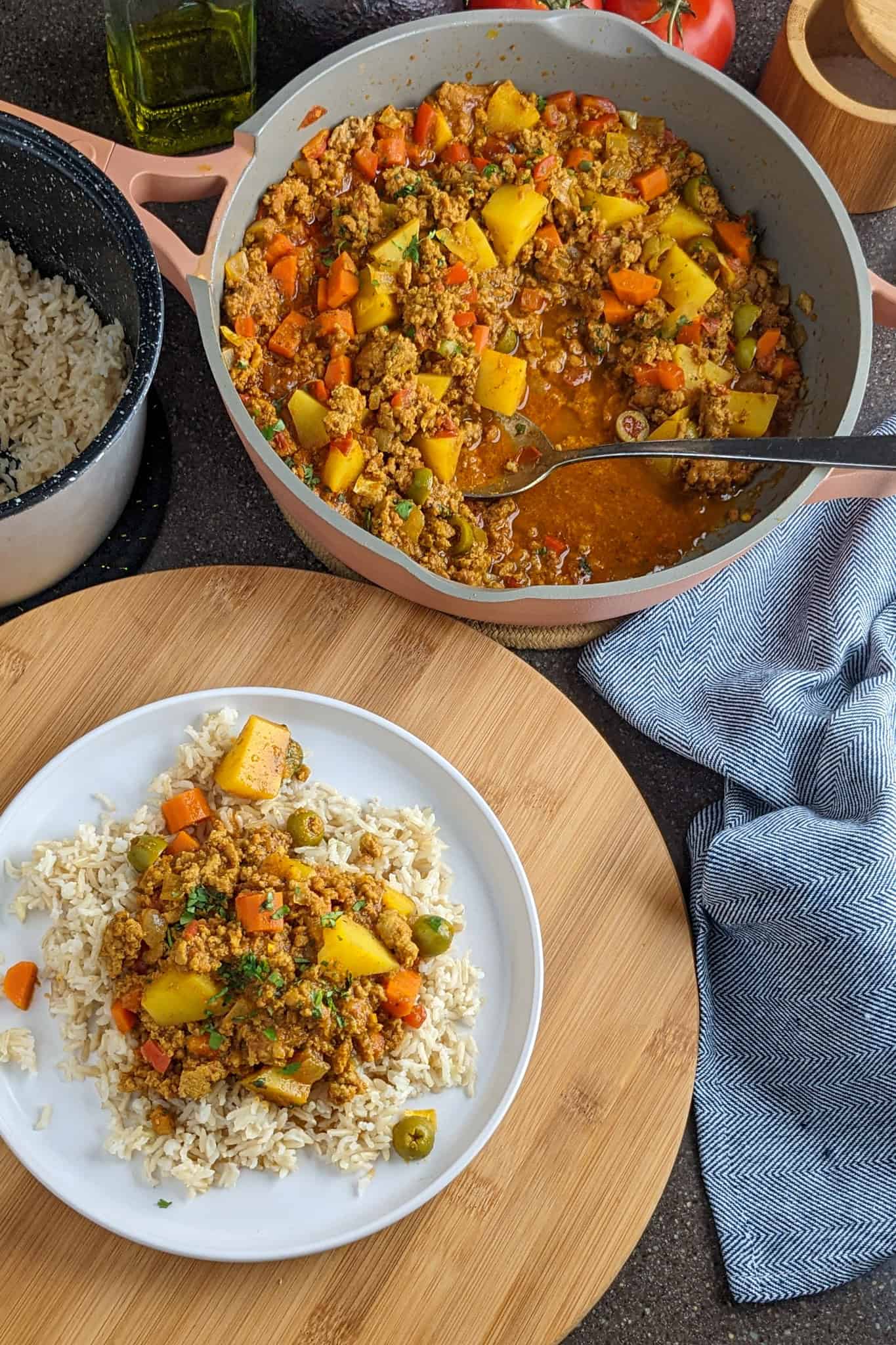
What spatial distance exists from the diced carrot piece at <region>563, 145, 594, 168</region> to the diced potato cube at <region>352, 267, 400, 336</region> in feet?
1.88

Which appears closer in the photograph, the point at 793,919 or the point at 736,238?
the point at 793,919

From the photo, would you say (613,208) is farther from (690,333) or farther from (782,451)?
(782,451)

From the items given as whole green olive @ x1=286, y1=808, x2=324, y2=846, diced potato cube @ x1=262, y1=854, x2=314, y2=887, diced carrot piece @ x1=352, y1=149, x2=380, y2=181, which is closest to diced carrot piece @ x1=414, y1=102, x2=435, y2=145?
diced carrot piece @ x1=352, y1=149, x2=380, y2=181

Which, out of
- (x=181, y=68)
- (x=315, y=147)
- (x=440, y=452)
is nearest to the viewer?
(x=440, y=452)

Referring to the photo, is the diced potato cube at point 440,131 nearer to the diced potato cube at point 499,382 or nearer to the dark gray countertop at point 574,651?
the dark gray countertop at point 574,651

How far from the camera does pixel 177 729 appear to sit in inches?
106

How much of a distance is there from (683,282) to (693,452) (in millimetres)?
516

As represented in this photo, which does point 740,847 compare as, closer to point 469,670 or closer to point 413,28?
point 469,670

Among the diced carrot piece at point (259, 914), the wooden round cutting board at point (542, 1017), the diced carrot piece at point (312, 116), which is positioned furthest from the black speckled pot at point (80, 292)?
the diced carrot piece at point (259, 914)

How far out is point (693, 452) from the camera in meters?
2.73

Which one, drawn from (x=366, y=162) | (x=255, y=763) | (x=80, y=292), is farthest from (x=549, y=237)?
(x=255, y=763)

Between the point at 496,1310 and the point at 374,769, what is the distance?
1.11 m

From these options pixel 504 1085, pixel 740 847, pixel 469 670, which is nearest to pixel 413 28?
pixel 469 670

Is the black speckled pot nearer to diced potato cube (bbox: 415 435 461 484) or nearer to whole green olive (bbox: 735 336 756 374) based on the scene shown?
diced potato cube (bbox: 415 435 461 484)
